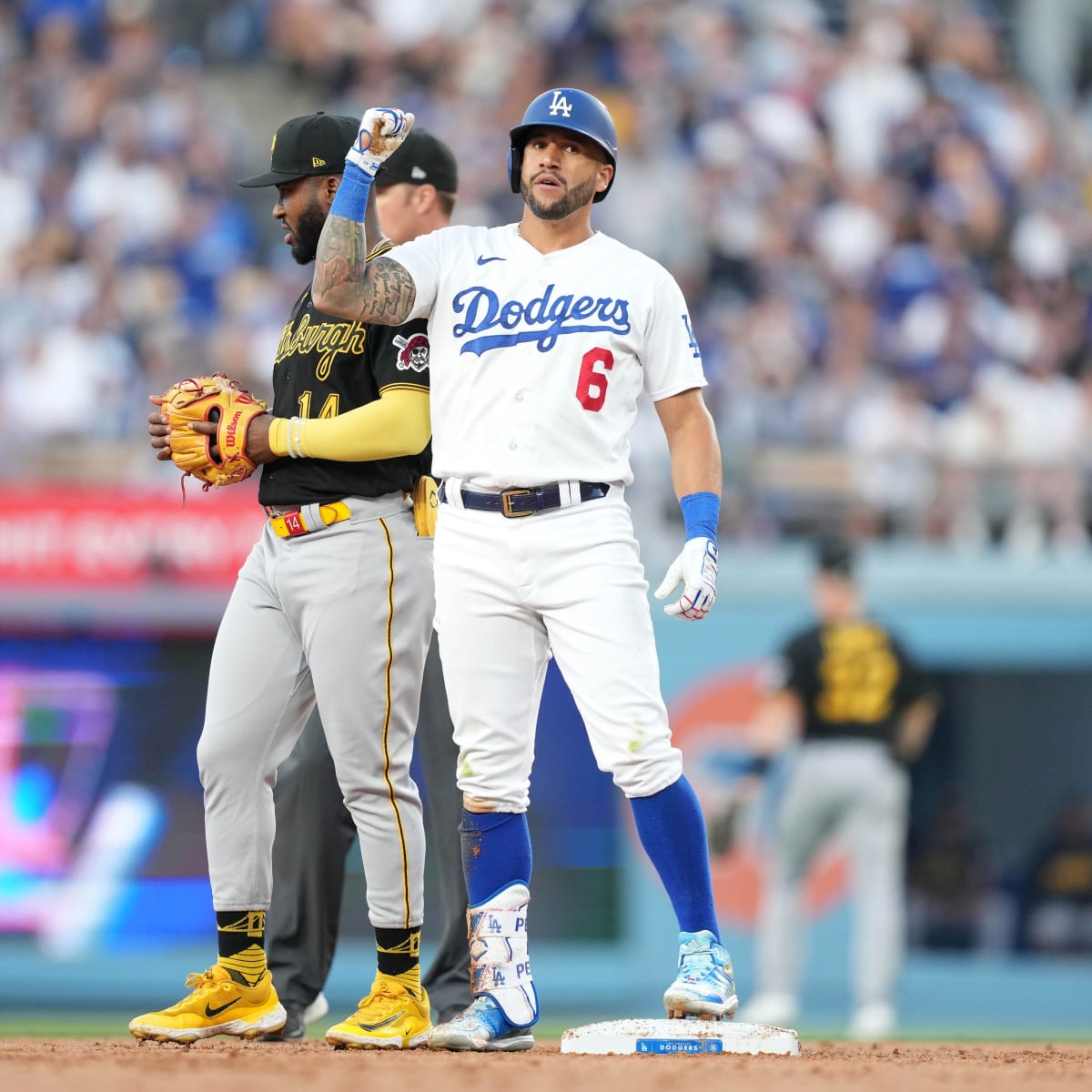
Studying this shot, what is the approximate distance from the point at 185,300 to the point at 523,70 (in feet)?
10.0

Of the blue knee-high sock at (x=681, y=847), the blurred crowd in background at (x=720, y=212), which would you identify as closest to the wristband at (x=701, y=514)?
→ the blue knee-high sock at (x=681, y=847)

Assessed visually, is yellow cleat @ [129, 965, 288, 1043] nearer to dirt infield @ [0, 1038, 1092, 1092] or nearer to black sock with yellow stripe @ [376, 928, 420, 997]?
dirt infield @ [0, 1038, 1092, 1092]

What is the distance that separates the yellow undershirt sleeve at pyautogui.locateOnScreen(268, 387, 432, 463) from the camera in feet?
14.5

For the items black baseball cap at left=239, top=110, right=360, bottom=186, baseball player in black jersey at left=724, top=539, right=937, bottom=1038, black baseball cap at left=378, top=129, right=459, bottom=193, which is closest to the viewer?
black baseball cap at left=239, top=110, right=360, bottom=186

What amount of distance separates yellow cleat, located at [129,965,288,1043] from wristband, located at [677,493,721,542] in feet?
4.83

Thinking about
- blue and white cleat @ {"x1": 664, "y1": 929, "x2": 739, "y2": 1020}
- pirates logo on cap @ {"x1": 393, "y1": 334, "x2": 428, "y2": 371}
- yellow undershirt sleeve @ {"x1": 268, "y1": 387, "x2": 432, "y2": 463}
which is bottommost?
blue and white cleat @ {"x1": 664, "y1": 929, "x2": 739, "y2": 1020}

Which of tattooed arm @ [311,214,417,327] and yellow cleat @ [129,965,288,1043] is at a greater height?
tattooed arm @ [311,214,417,327]

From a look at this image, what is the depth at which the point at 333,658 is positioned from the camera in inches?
176

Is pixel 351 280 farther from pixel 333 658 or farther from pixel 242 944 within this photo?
pixel 242 944

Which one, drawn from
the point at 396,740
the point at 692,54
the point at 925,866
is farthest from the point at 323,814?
the point at 692,54

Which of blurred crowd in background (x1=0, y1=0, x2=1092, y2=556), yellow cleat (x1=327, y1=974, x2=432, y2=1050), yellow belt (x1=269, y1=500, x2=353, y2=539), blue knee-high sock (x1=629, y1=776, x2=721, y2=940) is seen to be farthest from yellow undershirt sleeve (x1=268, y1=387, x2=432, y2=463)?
blurred crowd in background (x1=0, y1=0, x2=1092, y2=556)

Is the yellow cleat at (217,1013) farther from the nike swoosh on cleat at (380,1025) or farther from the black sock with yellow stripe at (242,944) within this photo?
the nike swoosh on cleat at (380,1025)

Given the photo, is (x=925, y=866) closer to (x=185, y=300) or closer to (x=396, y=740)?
(x=185, y=300)

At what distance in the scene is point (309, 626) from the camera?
4496 mm
